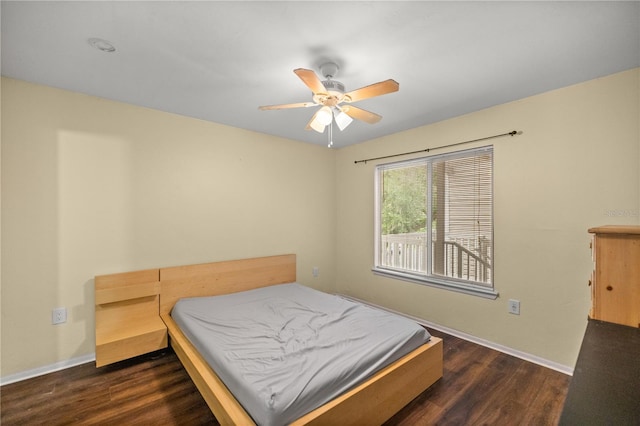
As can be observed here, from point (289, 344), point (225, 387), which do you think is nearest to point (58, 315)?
point (225, 387)

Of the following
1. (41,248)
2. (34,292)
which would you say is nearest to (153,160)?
(41,248)

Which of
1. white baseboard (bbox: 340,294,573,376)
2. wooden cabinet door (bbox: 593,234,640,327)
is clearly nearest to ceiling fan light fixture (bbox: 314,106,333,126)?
wooden cabinet door (bbox: 593,234,640,327)

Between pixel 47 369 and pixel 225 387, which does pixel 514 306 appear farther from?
pixel 47 369

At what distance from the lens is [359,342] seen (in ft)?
6.39

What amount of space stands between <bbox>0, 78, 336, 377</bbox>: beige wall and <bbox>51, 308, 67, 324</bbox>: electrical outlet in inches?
1.3

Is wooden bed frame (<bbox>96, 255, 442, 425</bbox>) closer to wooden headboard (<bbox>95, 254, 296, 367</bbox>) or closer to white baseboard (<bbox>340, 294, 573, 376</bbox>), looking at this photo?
wooden headboard (<bbox>95, 254, 296, 367</bbox>)

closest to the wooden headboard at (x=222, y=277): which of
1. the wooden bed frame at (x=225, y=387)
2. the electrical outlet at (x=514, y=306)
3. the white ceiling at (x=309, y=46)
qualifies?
the wooden bed frame at (x=225, y=387)

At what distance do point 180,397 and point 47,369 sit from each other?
130 cm

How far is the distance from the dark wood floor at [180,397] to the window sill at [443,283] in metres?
0.61

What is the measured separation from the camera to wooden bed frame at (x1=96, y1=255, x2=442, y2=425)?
1.47m

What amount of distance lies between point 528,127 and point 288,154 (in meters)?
2.74

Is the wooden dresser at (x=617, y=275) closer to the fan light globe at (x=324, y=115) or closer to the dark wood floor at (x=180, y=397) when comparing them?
the dark wood floor at (x=180, y=397)

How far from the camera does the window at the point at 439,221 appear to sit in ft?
9.52

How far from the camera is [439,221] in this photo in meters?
3.27
